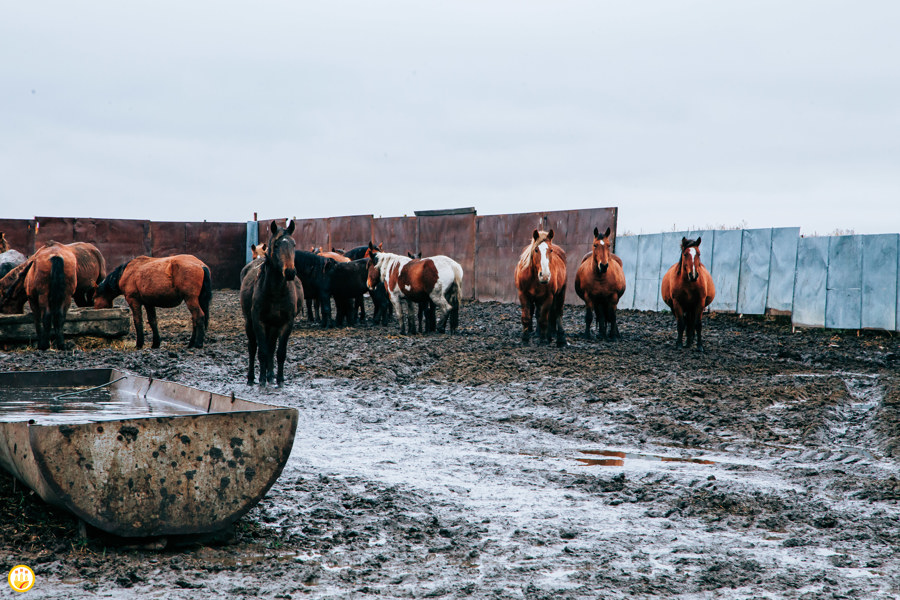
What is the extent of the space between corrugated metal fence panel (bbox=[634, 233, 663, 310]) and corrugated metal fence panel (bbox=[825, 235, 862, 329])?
4668 millimetres

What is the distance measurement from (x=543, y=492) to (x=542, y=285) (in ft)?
26.3

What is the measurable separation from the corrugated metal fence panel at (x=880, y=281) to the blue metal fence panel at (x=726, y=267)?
3.08 m

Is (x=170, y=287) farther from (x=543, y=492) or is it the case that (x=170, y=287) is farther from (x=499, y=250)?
(x=499, y=250)

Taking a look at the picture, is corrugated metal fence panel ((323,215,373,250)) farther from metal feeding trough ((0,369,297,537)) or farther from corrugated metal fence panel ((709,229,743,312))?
metal feeding trough ((0,369,297,537))

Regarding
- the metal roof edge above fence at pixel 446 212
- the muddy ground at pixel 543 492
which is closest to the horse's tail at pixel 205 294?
the muddy ground at pixel 543 492

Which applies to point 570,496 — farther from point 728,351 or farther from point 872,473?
point 728,351

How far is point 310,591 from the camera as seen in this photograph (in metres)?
3.50

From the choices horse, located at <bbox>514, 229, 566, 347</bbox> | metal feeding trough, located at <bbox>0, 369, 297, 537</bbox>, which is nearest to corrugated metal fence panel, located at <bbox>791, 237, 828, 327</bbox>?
horse, located at <bbox>514, 229, 566, 347</bbox>

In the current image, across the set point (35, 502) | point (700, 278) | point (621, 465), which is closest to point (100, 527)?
point (35, 502)

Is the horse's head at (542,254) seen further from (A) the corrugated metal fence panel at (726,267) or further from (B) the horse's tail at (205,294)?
(A) the corrugated metal fence panel at (726,267)

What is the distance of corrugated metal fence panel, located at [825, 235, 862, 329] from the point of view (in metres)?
15.4

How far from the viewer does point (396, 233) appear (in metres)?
26.3

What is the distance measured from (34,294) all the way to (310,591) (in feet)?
34.4

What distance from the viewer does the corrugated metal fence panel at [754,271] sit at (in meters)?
17.4
